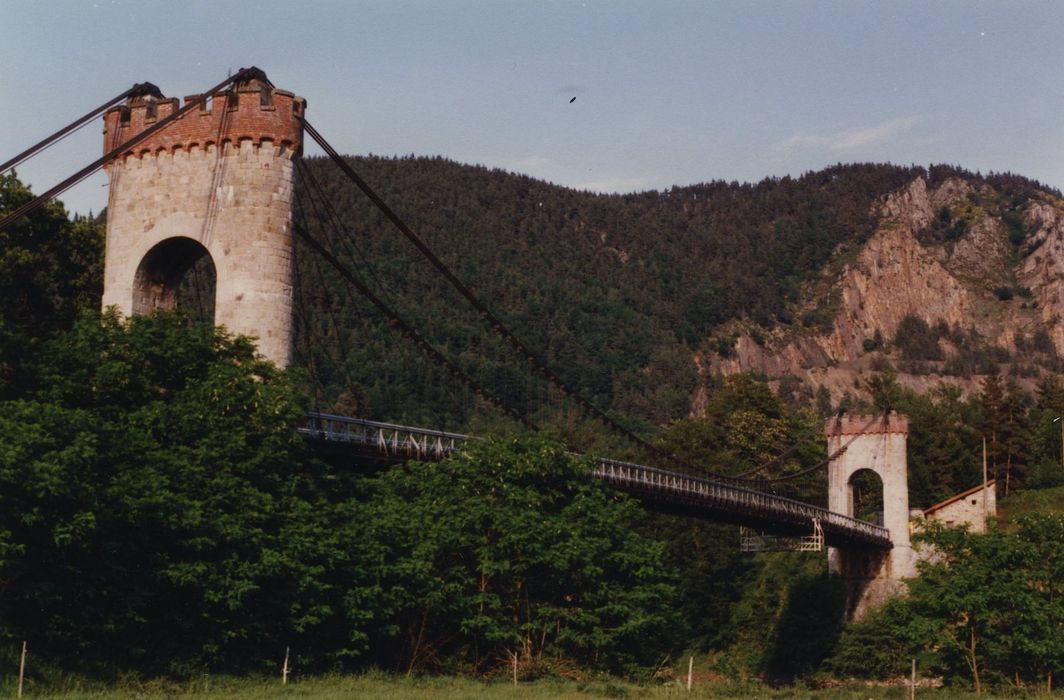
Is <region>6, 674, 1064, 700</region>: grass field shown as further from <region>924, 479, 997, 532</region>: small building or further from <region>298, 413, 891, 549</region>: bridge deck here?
<region>924, 479, 997, 532</region>: small building

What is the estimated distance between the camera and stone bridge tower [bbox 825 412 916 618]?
71.2 m

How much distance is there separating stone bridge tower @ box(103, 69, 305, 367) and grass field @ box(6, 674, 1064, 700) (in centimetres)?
1009

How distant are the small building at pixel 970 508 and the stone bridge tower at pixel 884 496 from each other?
231 cm

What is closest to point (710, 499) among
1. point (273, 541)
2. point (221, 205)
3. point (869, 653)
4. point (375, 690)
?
point (869, 653)

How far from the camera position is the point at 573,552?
3928 cm

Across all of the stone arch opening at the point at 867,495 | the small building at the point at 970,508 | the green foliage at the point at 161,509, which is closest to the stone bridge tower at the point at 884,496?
the small building at the point at 970,508

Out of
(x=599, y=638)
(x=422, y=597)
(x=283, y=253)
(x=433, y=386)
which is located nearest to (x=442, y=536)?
(x=422, y=597)

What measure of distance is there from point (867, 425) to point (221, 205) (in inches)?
1838

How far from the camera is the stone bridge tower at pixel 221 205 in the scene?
38.8 meters

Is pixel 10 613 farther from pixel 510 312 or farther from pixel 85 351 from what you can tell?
pixel 510 312

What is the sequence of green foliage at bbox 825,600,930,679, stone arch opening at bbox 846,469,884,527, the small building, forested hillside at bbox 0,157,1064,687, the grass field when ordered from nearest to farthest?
the grass field
forested hillside at bbox 0,157,1064,687
green foliage at bbox 825,600,930,679
the small building
stone arch opening at bbox 846,469,884,527

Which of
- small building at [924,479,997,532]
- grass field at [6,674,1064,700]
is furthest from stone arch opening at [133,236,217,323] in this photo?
small building at [924,479,997,532]

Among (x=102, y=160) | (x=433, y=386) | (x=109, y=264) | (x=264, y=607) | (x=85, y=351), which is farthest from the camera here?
(x=433, y=386)

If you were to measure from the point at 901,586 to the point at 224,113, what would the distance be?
4428 cm
